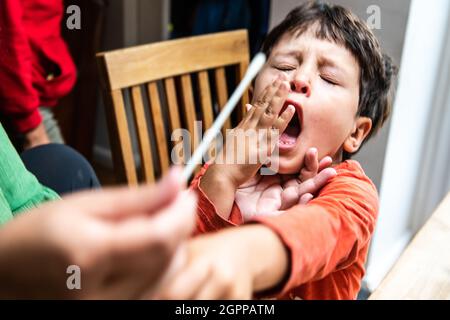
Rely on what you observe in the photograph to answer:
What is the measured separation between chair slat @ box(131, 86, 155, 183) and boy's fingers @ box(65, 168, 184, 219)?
612mm

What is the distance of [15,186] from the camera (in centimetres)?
51

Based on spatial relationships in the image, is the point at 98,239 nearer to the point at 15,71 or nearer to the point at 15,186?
the point at 15,186

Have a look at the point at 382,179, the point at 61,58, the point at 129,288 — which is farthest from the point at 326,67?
the point at 61,58

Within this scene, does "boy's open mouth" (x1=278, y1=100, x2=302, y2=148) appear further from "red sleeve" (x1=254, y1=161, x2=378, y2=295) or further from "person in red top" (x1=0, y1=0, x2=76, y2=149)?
"person in red top" (x1=0, y1=0, x2=76, y2=149)

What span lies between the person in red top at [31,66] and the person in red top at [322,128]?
544mm

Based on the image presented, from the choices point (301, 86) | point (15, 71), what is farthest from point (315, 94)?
point (15, 71)

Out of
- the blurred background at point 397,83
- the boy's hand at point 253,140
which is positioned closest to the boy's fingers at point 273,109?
the boy's hand at point 253,140

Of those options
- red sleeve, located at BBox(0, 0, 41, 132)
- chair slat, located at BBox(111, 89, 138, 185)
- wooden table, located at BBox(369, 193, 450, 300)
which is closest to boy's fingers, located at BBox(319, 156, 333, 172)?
wooden table, located at BBox(369, 193, 450, 300)

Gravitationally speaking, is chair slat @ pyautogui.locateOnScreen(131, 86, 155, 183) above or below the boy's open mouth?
below

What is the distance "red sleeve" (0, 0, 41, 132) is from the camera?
83 cm

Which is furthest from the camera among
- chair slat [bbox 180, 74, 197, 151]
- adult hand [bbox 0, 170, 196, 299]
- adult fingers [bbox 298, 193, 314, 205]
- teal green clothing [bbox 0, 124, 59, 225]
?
chair slat [bbox 180, 74, 197, 151]

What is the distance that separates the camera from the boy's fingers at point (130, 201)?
7.4 inches

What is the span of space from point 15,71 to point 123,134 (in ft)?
0.79
